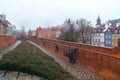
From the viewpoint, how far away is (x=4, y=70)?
38.4 feet

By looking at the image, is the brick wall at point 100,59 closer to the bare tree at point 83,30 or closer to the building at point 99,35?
the bare tree at point 83,30

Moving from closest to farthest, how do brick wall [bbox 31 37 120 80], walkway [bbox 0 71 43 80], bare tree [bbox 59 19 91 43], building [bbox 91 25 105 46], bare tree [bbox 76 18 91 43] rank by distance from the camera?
walkway [bbox 0 71 43 80] → brick wall [bbox 31 37 120 80] → bare tree [bbox 59 19 91 43] → bare tree [bbox 76 18 91 43] → building [bbox 91 25 105 46]

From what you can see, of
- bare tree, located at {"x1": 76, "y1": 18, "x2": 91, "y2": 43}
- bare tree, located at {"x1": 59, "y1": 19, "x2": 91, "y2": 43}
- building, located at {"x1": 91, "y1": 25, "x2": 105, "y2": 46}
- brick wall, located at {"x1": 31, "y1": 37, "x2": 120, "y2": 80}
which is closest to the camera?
brick wall, located at {"x1": 31, "y1": 37, "x2": 120, "y2": 80}

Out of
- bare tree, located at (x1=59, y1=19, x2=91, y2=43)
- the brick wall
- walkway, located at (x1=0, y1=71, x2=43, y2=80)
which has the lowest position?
walkway, located at (x1=0, y1=71, x2=43, y2=80)

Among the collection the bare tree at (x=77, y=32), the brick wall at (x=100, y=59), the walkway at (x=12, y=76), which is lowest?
the walkway at (x=12, y=76)

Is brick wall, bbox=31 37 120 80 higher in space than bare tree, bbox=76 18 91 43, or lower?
lower

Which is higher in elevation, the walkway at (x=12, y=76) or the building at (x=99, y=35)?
the building at (x=99, y=35)

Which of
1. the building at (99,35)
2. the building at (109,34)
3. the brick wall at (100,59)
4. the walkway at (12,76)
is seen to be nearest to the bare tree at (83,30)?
the building at (99,35)

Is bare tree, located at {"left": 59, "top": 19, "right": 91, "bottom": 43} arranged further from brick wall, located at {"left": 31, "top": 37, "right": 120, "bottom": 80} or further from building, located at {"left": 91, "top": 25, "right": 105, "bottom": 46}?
brick wall, located at {"left": 31, "top": 37, "right": 120, "bottom": 80}

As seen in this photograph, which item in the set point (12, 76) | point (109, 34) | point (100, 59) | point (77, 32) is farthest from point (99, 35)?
point (12, 76)

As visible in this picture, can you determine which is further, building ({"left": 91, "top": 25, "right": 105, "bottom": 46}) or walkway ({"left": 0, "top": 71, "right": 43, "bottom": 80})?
building ({"left": 91, "top": 25, "right": 105, "bottom": 46})

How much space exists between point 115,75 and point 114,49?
150cm

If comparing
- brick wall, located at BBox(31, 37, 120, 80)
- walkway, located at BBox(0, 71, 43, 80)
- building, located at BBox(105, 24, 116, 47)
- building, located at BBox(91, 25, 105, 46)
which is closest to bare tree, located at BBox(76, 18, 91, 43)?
A: building, located at BBox(91, 25, 105, 46)

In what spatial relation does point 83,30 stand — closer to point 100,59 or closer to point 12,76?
point 100,59
